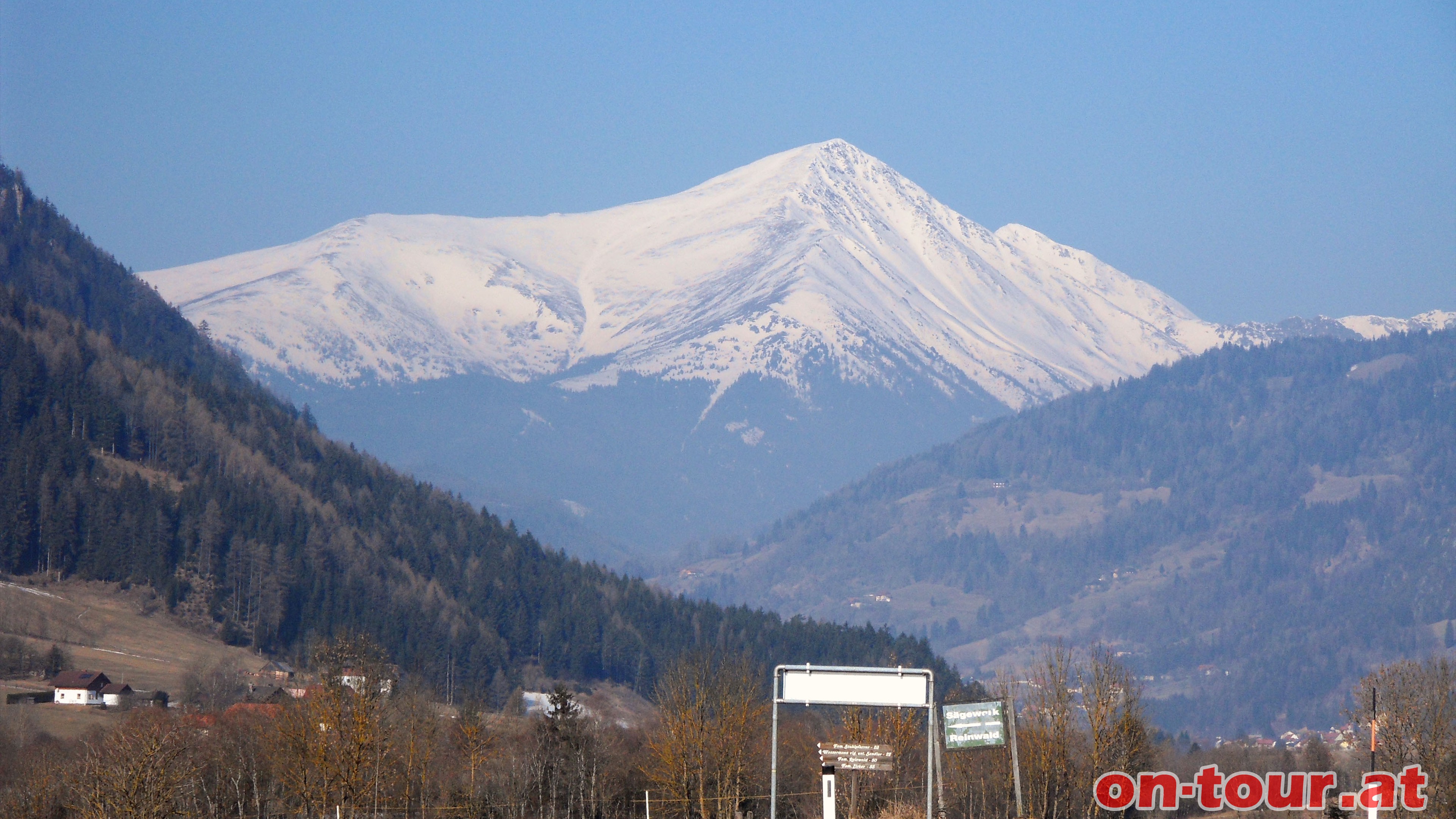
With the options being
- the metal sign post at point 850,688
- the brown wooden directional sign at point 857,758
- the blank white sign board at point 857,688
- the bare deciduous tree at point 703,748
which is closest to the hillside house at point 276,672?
the bare deciduous tree at point 703,748

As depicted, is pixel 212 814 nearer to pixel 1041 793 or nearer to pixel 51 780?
pixel 51 780

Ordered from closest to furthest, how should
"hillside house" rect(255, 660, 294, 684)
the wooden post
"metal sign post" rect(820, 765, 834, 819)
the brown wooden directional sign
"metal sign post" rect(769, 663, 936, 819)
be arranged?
"metal sign post" rect(820, 765, 834, 819)
"metal sign post" rect(769, 663, 936, 819)
the brown wooden directional sign
the wooden post
"hillside house" rect(255, 660, 294, 684)

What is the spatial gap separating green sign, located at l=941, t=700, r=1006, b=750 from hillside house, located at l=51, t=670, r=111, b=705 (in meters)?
114

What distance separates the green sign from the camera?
41.2 m

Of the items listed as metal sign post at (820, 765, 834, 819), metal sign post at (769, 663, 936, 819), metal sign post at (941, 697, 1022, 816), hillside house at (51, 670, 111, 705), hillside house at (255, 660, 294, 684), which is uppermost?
hillside house at (255, 660, 294, 684)

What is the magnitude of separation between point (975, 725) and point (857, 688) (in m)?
8.69

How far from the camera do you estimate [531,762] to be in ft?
304

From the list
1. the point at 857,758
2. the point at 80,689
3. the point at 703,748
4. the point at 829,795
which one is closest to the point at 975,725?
the point at 857,758

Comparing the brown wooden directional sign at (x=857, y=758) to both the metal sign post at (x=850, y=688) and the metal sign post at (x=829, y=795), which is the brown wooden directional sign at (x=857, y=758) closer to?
the metal sign post at (x=850, y=688)

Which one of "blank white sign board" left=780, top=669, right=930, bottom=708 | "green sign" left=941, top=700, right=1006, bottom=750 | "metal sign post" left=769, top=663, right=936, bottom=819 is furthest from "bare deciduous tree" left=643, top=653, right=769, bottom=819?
"blank white sign board" left=780, top=669, right=930, bottom=708

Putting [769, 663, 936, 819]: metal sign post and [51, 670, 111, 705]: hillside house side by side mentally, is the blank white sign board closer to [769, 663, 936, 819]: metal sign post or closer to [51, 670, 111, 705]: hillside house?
[769, 663, 936, 819]: metal sign post

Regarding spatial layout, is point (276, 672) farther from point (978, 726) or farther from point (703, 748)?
point (978, 726)

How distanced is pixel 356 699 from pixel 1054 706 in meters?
30.8

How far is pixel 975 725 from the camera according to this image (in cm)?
4159
